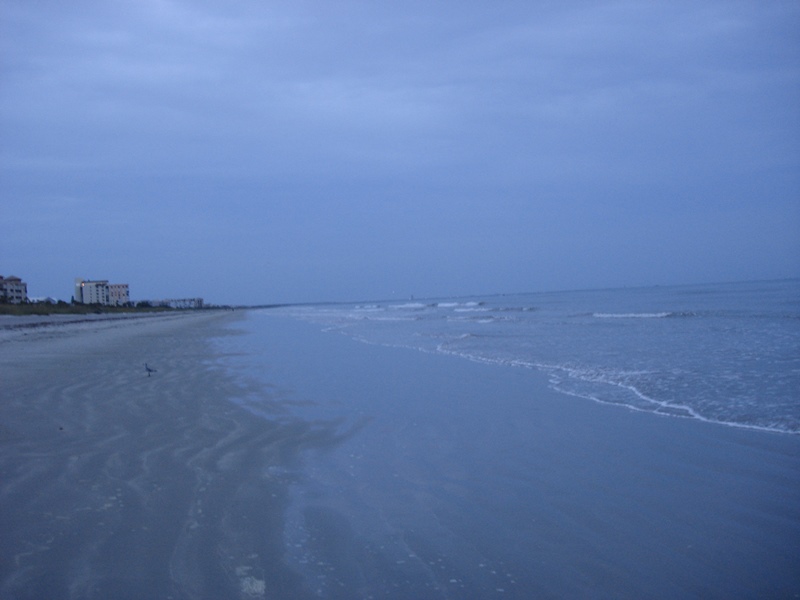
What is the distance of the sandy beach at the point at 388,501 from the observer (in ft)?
10.3

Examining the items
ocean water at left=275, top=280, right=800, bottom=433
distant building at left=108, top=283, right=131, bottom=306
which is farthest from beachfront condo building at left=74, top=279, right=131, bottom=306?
ocean water at left=275, top=280, right=800, bottom=433

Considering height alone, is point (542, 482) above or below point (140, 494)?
below

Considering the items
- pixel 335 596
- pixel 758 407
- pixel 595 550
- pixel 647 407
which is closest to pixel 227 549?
pixel 335 596

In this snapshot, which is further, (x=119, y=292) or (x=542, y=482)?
(x=119, y=292)

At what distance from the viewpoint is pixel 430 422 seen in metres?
7.02

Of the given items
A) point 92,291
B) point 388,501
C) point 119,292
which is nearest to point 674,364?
point 388,501

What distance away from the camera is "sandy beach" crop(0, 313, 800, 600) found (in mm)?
3129

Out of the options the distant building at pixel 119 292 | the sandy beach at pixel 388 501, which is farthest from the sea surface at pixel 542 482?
the distant building at pixel 119 292

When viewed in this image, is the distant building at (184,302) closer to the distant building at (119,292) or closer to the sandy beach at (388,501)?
the distant building at (119,292)

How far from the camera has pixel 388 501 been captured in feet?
14.2

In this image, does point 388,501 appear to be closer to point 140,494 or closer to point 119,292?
point 140,494

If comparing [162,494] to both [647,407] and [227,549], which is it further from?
[647,407]

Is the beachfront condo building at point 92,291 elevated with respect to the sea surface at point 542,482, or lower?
elevated

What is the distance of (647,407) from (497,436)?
234 cm
